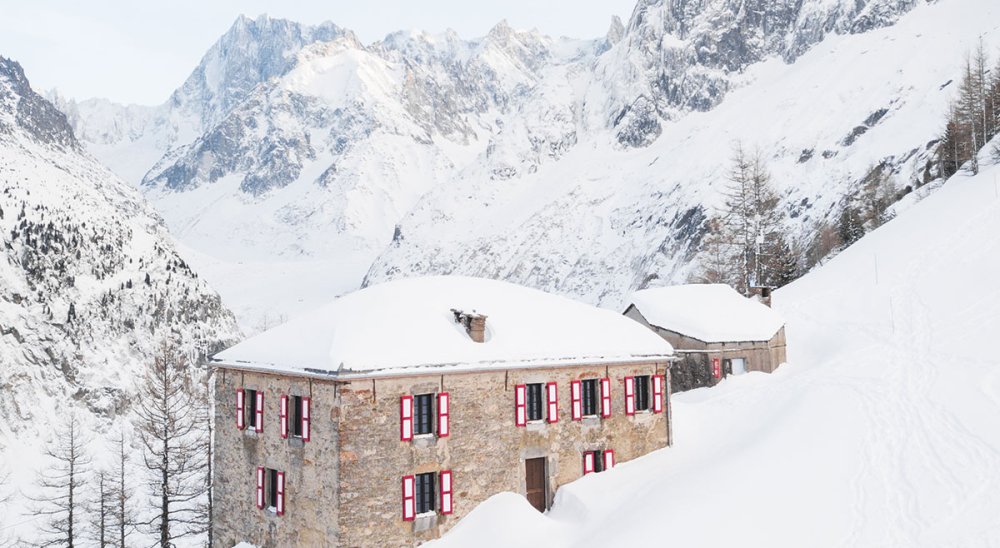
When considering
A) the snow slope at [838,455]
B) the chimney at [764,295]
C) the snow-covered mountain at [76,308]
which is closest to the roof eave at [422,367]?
the snow slope at [838,455]

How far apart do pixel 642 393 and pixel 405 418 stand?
32.1ft

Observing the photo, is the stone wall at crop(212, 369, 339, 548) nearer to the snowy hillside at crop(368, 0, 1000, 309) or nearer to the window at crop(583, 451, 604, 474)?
the window at crop(583, 451, 604, 474)

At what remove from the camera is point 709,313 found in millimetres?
37969

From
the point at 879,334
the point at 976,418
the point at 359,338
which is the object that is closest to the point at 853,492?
the point at 976,418

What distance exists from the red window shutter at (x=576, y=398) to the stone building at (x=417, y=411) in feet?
0.18

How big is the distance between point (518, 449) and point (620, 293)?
229ft

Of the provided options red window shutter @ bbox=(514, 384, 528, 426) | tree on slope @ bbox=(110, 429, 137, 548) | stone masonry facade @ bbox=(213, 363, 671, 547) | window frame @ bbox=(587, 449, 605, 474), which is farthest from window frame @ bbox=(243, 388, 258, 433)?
window frame @ bbox=(587, 449, 605, 474)

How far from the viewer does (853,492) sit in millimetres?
18438

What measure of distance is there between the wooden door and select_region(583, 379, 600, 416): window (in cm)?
249

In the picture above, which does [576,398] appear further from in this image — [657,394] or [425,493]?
[425,493]

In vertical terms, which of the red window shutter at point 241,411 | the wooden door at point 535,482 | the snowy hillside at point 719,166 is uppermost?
the snowy hillside at point 719,166

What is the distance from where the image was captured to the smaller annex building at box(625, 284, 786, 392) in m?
36.2

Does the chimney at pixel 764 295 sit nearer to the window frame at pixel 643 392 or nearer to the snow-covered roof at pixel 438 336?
the snow-covered roof at pixel 438 336

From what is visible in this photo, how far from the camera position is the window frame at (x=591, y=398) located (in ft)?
81.1
